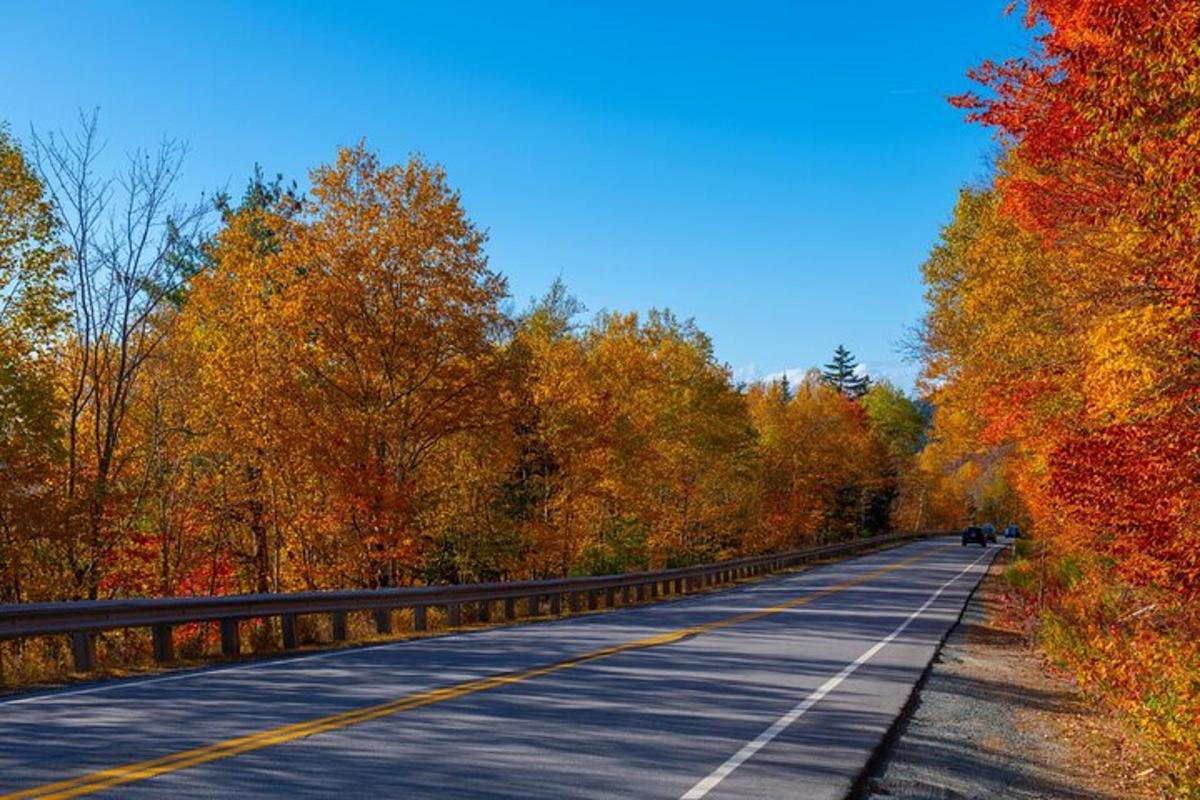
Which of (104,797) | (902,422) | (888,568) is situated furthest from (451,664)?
(902,422)

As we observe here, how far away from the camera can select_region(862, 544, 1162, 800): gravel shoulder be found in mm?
7527

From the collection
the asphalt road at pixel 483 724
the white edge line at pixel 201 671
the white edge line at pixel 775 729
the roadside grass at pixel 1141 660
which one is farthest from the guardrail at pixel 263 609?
the roadside grass at pixel 1141 660

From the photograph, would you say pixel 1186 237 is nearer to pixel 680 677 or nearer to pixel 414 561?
pixel 680 677

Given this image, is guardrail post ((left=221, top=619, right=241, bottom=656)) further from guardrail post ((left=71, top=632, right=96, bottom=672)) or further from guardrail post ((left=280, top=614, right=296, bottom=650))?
guardrail post ((left=71, top=632, right=96, bottom=672))

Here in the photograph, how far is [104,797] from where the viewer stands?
547 cm

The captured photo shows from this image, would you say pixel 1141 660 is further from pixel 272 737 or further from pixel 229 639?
pixel 229 639

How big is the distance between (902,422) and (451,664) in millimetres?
91609

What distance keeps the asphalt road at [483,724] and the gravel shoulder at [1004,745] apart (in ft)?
1.25

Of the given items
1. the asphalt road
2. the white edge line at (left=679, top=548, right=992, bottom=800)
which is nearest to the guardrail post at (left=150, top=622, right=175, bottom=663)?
the asphalt road

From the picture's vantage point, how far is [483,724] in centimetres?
802

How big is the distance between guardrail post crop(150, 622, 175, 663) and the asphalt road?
143cm

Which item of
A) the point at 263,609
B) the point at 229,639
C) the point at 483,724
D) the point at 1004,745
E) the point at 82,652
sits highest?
the point at 263,609

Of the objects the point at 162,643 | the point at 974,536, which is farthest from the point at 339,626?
the point at 974,536

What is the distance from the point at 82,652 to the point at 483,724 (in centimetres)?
612
